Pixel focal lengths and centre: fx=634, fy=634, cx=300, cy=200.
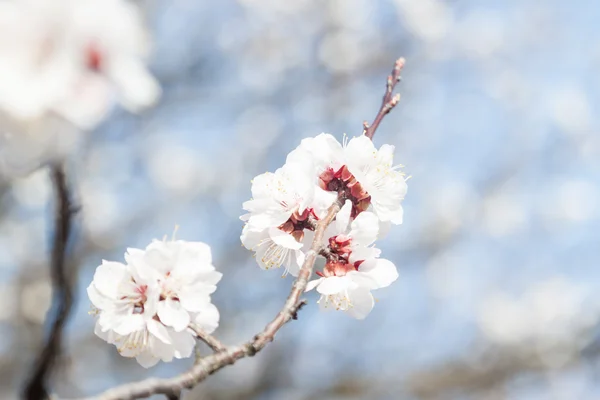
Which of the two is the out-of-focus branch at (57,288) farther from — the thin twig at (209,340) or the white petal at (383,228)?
the white petal at (383,228)

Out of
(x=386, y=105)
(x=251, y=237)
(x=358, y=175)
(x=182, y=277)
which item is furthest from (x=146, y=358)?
(x=386, y=105)

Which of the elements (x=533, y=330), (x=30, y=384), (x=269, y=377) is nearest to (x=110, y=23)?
(x=30, y=384)

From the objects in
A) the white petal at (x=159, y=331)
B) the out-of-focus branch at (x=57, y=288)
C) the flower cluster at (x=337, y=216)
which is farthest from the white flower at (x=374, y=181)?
the out-of-focus branch at (x=57, y=288)

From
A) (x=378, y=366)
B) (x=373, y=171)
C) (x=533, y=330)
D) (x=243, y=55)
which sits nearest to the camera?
(x=373, y=171)

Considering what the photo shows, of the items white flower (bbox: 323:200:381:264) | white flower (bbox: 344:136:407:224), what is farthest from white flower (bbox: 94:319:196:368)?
white flower (bbox: 344:136:407:224)

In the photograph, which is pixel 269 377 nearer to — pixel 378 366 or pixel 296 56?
pixel 378 366

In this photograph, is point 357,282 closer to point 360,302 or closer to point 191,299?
point 360,302

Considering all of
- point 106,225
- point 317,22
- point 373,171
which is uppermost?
point 317,22
